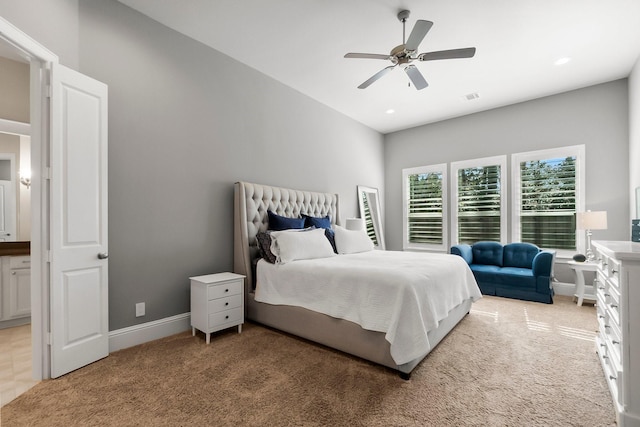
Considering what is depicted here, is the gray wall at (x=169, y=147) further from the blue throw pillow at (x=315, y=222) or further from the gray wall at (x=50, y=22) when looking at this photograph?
the blue throw pillow at (x=315, y=222)

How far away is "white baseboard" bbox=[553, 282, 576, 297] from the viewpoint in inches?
181

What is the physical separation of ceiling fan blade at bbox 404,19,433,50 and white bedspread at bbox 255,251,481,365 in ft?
6.42

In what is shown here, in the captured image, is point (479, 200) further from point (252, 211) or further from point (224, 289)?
point (224, 289)

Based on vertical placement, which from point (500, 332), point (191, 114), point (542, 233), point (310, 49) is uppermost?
point (310, 49)

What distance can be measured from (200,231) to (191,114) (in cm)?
131

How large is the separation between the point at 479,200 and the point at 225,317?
4.92 m

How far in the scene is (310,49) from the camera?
138 inches

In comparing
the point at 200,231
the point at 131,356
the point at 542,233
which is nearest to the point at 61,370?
the point at 131,356

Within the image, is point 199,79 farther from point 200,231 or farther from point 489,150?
point 489,150

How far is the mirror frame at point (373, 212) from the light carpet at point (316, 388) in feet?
11.1

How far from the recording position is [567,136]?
4.69 meters

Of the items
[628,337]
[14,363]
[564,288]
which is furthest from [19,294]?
[564,288]

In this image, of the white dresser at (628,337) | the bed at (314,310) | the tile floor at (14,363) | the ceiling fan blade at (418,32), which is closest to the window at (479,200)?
the bed at (314,310)

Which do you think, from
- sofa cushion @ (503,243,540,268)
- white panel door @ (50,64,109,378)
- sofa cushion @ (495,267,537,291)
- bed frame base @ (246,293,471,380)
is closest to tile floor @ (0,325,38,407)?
white panel door @ (50,64,109,378)
